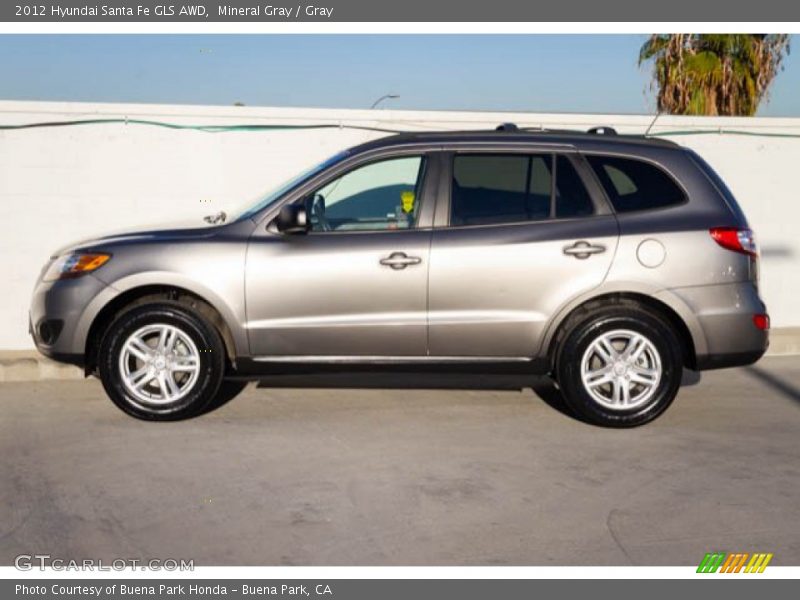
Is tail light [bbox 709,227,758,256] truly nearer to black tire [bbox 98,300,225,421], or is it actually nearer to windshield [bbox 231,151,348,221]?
windshield [bbox 231,151,348,221]

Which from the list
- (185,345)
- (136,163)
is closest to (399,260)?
(185,345)

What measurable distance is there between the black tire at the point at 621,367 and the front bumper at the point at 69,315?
3.02 metres

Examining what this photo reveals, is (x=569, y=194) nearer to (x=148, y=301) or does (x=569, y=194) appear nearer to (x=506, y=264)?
(x=506, y=264)

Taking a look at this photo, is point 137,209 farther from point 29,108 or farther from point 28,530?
point 28,530

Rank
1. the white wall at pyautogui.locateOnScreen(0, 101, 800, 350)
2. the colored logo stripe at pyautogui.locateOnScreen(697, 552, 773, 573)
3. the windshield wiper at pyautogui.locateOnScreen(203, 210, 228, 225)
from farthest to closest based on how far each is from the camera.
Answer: the white wall at pyautogui.locateOnScreen(0, 101, 800, 350) < the windshield wiper at pyautogui.locateOnScreen(203, 210, 228, 225) < the colored logo stripe at pyautogui.locateOnScreen(697, 552, 773, 573)

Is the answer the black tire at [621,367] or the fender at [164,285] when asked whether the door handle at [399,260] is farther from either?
the black tire at [621,367]

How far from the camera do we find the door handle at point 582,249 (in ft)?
23.2

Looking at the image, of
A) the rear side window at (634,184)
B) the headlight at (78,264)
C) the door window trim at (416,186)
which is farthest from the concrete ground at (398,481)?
the rear side window at (634,184)

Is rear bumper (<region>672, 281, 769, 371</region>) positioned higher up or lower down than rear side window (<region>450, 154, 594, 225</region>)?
lower down

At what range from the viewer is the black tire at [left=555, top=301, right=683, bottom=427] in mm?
7086

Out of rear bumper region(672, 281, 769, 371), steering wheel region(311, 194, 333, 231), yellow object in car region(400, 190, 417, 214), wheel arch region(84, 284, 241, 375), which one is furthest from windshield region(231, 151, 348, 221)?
rear bumper region(672, 281, 769, 371)

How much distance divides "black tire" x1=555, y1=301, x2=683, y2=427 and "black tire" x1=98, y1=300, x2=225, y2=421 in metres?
2.24
